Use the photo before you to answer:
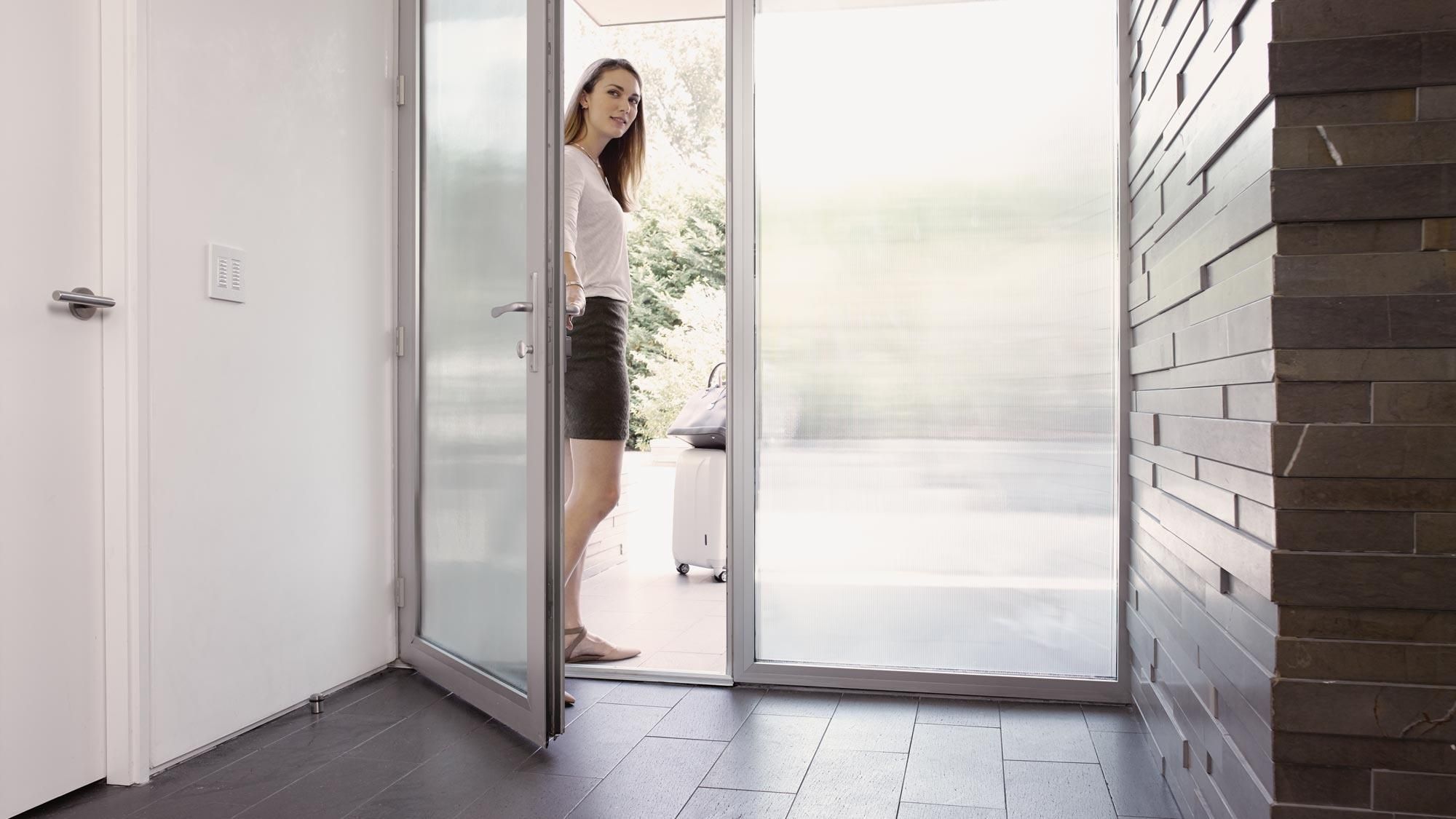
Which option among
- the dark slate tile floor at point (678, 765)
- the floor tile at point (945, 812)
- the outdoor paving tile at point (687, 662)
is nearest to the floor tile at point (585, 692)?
the dark slate tile floor at point (678, 765)

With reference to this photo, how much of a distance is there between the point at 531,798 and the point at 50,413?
1.11m

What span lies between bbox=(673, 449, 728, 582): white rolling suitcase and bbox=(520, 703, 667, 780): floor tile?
189cm

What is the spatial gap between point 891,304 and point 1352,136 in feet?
4.83

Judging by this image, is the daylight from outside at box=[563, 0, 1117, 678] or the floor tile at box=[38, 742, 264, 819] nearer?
the floor tile at box=[38, 742, 264, 819]

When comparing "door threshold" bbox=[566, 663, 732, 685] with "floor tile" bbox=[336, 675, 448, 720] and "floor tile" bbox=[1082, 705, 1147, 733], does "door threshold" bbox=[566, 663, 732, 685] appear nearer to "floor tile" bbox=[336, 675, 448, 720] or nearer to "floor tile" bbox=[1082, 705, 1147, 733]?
"floor tile" bbox=[336, 675, 448, 720]

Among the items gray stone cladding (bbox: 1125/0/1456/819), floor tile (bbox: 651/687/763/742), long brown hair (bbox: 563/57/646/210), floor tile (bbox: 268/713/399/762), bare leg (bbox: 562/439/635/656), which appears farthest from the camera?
long brown hair (bbox: 563/57/646/210)

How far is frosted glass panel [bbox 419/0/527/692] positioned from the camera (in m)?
2.42

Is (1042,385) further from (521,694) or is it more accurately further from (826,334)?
(521,694)

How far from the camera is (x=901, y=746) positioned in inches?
86.4

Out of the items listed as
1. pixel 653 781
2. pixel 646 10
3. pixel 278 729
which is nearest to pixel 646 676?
pixel 653 781

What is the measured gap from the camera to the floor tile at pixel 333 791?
183 cm

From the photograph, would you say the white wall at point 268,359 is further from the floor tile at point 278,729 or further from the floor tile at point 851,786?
the floor tile at point 851,786

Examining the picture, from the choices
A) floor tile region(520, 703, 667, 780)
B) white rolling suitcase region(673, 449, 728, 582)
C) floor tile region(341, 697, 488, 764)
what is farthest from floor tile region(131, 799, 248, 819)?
white rolling suitcase region(673, 449, 728, 582)

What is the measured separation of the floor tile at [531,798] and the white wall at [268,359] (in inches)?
27.7
